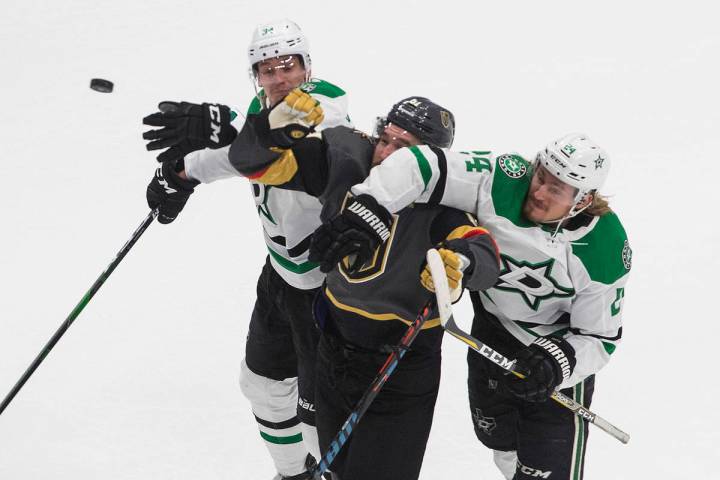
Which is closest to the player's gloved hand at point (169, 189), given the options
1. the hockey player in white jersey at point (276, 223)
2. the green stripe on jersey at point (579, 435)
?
the hockey player in white jersey at point (276, 223)

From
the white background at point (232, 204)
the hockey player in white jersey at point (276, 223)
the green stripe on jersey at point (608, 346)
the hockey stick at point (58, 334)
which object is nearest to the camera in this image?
the hockey player in white jersey at point (276, 223)

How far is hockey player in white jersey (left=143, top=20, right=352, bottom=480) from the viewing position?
8.58 feet

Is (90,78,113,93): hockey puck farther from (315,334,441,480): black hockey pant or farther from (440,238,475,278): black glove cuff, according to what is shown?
(440,238,475,278): black glove cuff

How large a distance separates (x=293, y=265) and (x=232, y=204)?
78.4 inches

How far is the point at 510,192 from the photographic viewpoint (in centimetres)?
253

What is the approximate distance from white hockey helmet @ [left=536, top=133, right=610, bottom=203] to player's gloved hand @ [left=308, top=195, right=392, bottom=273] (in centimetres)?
47

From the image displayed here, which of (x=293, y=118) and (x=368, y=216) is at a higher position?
(x=293, y=118)

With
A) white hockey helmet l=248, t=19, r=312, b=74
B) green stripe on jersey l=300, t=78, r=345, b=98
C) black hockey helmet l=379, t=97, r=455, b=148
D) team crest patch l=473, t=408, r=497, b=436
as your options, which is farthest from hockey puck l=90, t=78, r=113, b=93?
team crest patch l=473, t=408, r=497, b=436

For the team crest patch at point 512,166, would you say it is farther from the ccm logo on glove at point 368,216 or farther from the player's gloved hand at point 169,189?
the player's gloved hand at point 169,189

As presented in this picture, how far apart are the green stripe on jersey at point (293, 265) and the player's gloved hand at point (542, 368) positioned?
0.83 meters

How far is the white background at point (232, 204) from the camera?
3826mm

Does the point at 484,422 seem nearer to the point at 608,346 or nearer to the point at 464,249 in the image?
the point at 608,346

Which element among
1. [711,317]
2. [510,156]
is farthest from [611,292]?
[711,317]

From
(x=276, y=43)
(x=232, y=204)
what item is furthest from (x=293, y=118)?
(x=232, y=204)
